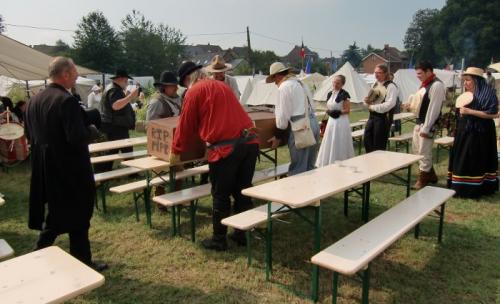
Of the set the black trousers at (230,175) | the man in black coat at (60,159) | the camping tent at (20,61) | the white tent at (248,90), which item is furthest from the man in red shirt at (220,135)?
the white tent at (248,90)

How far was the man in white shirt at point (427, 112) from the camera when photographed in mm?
5180

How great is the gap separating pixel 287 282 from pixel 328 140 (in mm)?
2741

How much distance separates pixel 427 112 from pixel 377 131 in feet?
2.61

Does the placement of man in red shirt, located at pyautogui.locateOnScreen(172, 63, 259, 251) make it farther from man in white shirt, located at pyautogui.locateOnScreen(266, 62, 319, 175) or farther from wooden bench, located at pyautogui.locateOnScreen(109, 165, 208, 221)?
wooden bench, located at pyautogui.locateOnScreen(109, 165, 208, 221)

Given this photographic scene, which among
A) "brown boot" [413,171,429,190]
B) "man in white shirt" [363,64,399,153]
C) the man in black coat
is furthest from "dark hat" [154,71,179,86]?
"brown boot" [413,171,429,190]

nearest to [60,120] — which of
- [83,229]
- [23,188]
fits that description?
[83,229]

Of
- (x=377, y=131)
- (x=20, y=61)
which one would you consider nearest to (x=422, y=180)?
(x=377, y=131)

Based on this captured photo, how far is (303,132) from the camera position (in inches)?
166

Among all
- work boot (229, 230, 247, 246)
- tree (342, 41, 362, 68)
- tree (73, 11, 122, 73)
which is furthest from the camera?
tree (342, 41, 362, 68)

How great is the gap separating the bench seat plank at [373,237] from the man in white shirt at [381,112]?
213 centimetres

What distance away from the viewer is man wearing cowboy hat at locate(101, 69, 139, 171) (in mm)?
5723

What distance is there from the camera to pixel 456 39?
53.5 metres

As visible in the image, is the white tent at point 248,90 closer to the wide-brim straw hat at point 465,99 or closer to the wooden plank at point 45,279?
the wide-brim straw hat at point 465,99

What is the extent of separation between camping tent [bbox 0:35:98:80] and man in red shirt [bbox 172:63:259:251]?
200 inches
